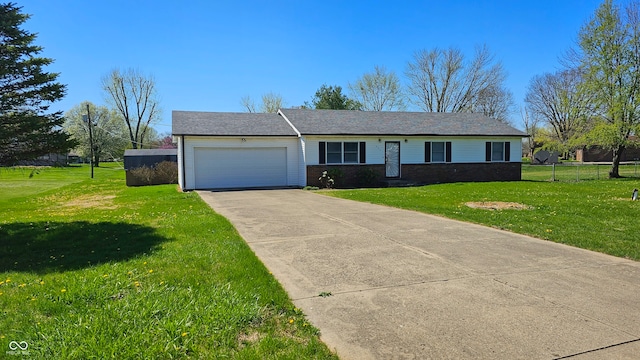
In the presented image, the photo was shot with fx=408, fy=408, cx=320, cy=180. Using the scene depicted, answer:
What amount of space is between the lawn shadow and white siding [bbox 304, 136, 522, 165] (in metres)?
12.3

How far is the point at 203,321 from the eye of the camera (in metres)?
3.62

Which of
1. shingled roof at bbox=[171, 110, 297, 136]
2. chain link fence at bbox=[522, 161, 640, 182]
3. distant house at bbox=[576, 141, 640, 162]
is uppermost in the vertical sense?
shingled roof at bbox=[171, 110, 297, 136]

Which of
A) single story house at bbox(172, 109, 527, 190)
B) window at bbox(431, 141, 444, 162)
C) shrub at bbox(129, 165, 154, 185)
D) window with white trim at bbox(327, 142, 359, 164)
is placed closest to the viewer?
single story house at bbox(172, 109, 527, 190)

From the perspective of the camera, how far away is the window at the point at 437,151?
22.5 meters

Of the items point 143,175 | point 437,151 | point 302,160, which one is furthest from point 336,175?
point 143,175

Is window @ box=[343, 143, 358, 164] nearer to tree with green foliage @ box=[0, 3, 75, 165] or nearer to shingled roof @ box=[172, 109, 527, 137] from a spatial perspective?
shingled roof @ box=[172, 109, 527, 137]

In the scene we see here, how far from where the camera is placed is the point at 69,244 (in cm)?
705

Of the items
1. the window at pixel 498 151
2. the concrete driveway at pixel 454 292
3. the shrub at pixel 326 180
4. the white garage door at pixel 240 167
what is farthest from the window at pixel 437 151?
the concrete driveway at pixel 454 292

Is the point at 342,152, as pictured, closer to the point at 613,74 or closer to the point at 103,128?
the point at 613,74

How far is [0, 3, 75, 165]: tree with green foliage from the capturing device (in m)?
7.56

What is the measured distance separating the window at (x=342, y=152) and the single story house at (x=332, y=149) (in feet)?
0.16

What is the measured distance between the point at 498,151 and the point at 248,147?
1452 centimetres

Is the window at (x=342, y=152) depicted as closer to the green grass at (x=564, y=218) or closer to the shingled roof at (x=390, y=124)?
the shingled roof at (x=390, y=124)

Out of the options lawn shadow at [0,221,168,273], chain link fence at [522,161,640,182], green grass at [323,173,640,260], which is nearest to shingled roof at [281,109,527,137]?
chain link fence at [522,161,640,182]
